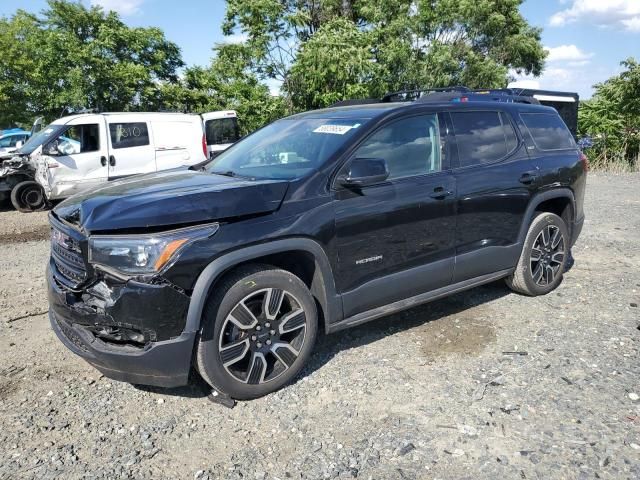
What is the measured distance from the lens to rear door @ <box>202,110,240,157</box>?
1270cm

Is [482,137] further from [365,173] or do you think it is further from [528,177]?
[365,173]

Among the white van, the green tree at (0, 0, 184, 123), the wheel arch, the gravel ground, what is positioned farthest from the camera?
the green tree at (0, 0, 184, 123)

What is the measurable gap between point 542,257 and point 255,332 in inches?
120

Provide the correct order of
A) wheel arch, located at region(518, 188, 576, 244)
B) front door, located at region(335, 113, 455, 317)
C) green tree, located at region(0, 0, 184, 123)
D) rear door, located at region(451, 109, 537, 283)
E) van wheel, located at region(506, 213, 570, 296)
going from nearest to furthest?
front door, located at region(335, 113, 455, 317), rear door, located at region(451, 109, 537, 283), wheel arch, located at region(518, 188, 576, 244), van wheel, located at region(506, 213, 570, 296), green tree, located at region(0, 0, 184, 123)

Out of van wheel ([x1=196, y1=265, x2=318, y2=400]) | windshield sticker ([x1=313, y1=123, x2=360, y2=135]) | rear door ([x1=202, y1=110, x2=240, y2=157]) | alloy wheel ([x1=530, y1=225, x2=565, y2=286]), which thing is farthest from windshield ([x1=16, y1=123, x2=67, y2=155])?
alloy wheel ([x1=530, y1=225, x2=565, y2=286])

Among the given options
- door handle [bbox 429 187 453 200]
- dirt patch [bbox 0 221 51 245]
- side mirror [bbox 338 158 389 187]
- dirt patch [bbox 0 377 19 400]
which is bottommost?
dirt patch [bbox 0 377 19 400]

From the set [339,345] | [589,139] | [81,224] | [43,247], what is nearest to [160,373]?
[81,224]

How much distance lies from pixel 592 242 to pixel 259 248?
18.9 ft

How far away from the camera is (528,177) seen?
14.9ft

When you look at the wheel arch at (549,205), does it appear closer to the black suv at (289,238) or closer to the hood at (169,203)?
the black suv at (289,238)

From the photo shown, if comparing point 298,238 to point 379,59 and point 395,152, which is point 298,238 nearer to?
point 395,152

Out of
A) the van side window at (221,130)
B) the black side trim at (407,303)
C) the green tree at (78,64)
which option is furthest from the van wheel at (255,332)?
the green tree at (78,64)

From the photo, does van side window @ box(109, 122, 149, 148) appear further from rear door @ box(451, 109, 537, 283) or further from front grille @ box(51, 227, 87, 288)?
rear door @ box(451, 109, 537, 283)

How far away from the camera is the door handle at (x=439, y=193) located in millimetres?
3826
